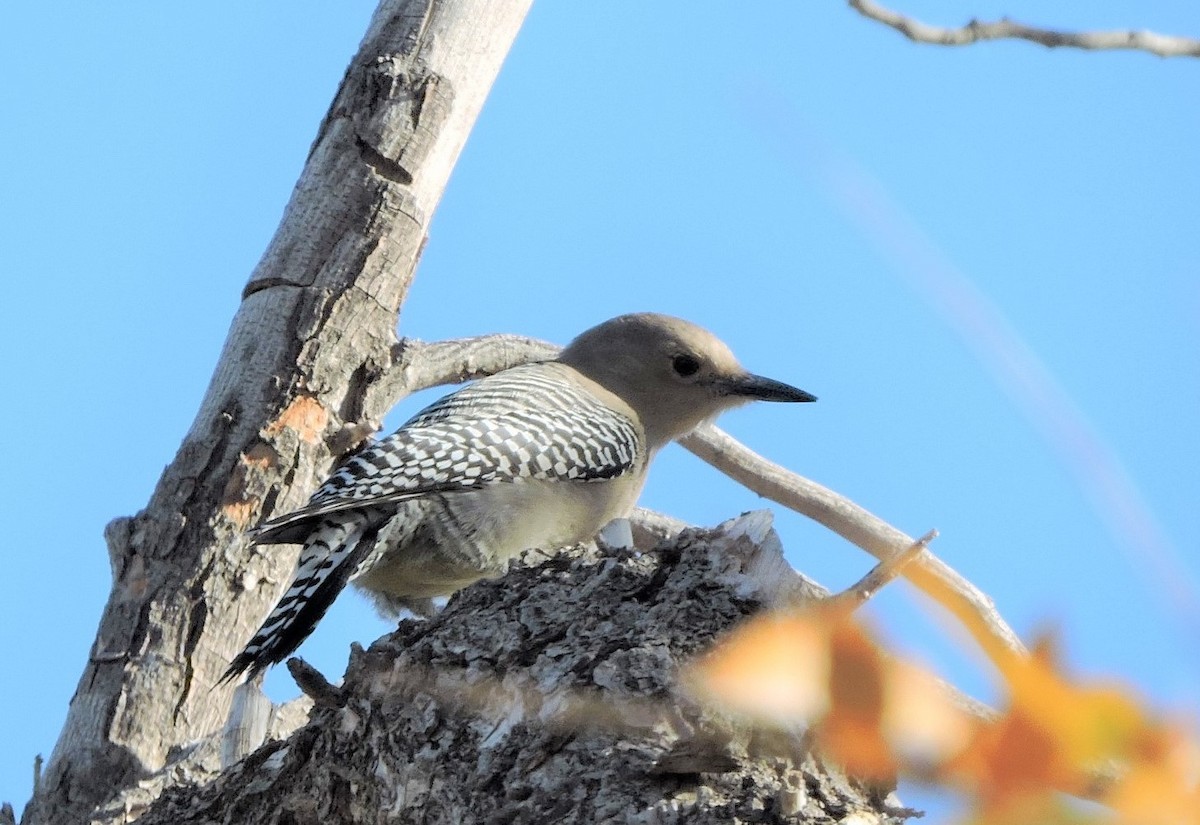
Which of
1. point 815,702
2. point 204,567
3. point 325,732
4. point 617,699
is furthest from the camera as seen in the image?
point 204,567

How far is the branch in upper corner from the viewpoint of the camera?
1.29m

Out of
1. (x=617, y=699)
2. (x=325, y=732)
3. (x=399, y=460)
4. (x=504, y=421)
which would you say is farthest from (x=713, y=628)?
(x=504, y=421)

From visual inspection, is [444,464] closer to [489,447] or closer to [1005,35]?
[489,447]

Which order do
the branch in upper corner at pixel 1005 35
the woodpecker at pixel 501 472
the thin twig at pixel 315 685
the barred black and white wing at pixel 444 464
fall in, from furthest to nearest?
the woodpecker at pixel 501 472 → the barred black and white wing at pixel 444 464 → the thin twig at pixel 315 685 → the branch in upper corner at pixel 1005 35

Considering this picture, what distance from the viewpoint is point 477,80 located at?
5.81 metres

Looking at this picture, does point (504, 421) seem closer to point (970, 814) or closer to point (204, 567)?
point (204, 567)

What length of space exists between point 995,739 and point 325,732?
2638 mm

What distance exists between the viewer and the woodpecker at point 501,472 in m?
4.67

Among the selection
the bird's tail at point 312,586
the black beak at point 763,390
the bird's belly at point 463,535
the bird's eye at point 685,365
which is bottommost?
the bird's tail at point 312,586

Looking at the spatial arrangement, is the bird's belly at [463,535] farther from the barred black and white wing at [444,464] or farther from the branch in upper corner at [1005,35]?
the branch in upper corner at [1005,35]

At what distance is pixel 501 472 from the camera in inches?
210

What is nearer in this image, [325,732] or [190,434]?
[325,732]

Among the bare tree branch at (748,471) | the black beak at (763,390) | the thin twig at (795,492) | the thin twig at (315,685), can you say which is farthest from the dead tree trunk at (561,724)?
the thin twig at (795,492)

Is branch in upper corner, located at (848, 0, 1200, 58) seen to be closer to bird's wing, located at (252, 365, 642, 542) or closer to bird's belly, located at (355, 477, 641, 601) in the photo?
bird's wing, located at (252, 365, 642, 542)
